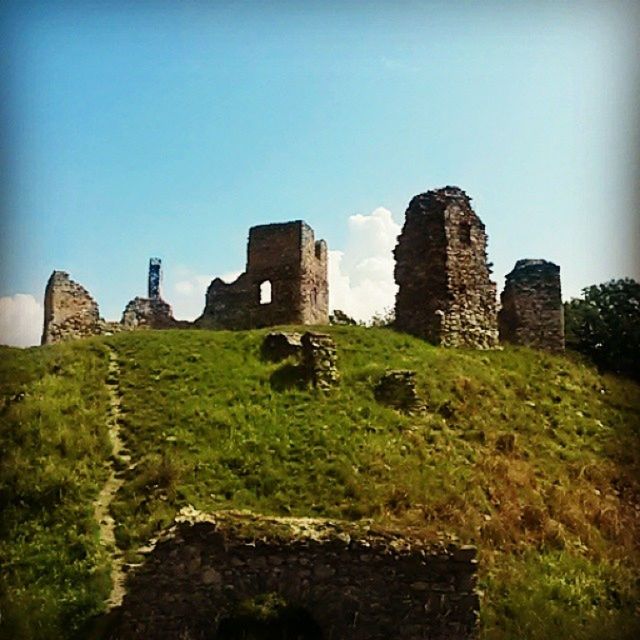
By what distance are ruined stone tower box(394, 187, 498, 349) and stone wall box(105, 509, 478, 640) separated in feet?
44.3

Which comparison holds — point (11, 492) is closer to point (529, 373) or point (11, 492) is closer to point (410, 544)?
point (410, 544)

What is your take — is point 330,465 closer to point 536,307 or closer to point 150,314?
point 536,307

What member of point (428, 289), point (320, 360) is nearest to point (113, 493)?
point (320, 360)

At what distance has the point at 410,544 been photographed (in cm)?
825

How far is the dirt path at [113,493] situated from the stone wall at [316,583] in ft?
6.13

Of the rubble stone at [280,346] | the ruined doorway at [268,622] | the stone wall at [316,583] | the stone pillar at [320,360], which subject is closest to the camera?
the stone wall at [316,583]

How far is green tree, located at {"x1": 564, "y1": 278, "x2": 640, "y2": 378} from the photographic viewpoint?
75.8 ft

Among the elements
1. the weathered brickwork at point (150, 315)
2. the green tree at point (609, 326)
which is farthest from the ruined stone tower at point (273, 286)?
the green tree at point (609, 326)

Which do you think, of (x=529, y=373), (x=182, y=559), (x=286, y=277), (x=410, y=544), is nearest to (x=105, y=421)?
(x=182, y=559)

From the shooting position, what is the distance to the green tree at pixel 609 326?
75.8 ft

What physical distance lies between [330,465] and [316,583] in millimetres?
5053

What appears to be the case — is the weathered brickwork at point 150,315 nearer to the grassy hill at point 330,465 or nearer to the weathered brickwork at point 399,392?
the grassy hill at point 330,465

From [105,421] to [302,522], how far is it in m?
7.47

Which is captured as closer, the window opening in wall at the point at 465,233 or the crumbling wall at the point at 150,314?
the window opening in wall at the point at 465,233
